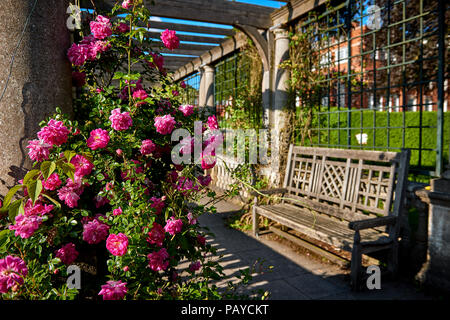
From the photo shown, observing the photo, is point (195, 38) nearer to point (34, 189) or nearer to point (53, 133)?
point (53, 133)

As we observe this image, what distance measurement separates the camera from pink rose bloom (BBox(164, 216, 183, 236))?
1.52m

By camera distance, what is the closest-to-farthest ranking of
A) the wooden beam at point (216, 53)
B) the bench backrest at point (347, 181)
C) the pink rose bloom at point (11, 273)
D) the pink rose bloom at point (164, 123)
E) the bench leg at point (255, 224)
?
1. the pink rose bloom at point (11, 273)
2. the pink rose bloom at point (164, 123)
3. the bench backrest at point (347, 181)
4. the bench leg at point (255, 224)
5. the wooden beam at point (216, 53)

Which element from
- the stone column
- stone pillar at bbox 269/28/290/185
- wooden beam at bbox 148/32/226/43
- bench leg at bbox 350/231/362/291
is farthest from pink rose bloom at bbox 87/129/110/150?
wooden beam at bbox 148/32/226/43

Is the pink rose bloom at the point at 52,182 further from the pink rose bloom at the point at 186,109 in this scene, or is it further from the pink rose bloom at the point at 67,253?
the pink rose bloom at the point at 186,109

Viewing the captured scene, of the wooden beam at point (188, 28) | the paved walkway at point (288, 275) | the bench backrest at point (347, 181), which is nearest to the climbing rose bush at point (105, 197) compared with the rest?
the paved walkway at point (288, 275)

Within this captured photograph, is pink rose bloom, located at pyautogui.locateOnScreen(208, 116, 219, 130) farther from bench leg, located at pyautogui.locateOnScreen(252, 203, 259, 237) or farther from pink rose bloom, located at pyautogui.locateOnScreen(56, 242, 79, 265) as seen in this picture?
bench leg, located at pyautogui.locateOnScreen(252, 203, 259, 237)

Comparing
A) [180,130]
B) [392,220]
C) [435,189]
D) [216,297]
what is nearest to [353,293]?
[392,220]

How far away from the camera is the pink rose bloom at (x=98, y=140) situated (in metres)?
1.45

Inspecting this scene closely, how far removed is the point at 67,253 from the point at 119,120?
0.64 metres

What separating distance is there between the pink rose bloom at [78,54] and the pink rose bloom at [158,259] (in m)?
1.03

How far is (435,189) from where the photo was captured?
2941mm

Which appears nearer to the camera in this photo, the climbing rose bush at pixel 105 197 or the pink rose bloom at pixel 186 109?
the climbing rose bush at pixel 105 197

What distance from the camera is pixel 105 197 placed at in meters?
1.57
